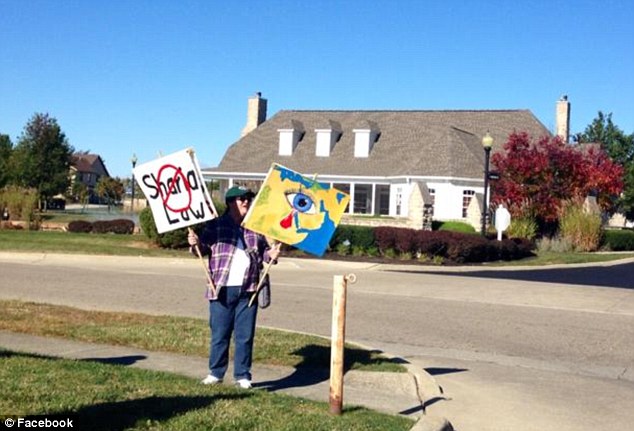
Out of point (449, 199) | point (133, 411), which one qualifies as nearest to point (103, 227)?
point (449, 199)

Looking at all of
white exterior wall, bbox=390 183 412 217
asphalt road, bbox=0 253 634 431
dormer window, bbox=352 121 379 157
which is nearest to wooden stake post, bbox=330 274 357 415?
asphalt road, bbox=0 253 634 431

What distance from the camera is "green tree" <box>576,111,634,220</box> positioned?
57500mm

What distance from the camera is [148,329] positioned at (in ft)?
33.7

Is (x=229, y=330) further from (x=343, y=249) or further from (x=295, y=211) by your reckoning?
(x=343, y=249)

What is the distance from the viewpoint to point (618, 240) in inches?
1368

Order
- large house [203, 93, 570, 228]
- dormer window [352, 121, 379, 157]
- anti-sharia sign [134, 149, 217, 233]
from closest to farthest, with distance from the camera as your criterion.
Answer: anti-sharia sign [134, 149, 217, 233]
large house [203, 93, 570, 228]
dormer window [352, 121, 379, 157]

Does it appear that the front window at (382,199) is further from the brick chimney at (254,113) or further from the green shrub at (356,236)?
the green shrub at (356,236)

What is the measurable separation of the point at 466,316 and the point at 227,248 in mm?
7288

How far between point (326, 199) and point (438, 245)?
1817 cm

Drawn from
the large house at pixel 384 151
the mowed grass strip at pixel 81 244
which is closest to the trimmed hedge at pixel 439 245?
the mowed grass strip at pixel 81 244

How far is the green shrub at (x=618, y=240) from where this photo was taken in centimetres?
3434

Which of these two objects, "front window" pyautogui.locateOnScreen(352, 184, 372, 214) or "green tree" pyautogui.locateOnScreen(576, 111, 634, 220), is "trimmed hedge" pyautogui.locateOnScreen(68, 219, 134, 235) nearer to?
"front window" pyautogui.locateOnScreen(352, 184, 372, 214)

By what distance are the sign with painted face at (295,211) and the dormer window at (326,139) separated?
36.3 metres

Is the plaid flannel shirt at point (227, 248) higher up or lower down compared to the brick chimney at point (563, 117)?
lower down
